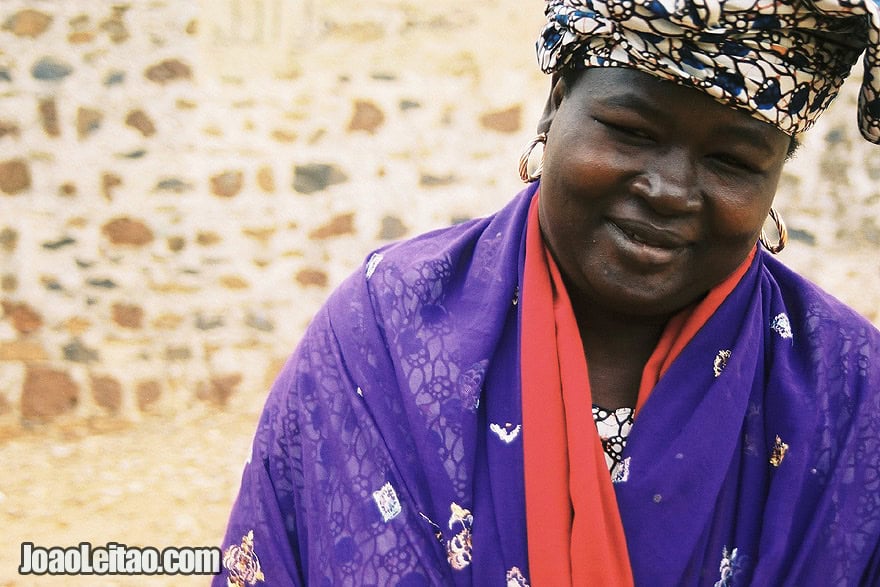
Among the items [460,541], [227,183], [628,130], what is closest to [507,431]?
[460,541]

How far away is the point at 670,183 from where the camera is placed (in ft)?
4.28

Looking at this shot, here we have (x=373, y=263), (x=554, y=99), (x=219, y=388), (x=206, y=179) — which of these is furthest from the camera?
(x=219, y=388)

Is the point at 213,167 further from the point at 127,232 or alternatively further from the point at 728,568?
the point at 728,568

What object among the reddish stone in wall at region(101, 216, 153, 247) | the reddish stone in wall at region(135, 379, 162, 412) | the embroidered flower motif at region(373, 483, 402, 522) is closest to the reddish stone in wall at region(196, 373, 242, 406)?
the reddish stone in wall at region(135, 379, 162, 412)

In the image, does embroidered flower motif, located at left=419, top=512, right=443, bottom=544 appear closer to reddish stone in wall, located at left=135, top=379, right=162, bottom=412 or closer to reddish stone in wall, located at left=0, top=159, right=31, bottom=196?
reddish stone in wall, located at left=135, top=379, right=162, bottom=412

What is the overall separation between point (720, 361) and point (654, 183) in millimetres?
359

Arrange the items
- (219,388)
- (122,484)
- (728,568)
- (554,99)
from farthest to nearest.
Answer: (219,388) < (122,484) < (554,99) < (728,568)

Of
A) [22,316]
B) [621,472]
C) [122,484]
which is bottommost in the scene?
[122,484]

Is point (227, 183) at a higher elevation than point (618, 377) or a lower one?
higher

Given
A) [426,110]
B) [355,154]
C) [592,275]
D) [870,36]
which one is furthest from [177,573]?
[870,36]

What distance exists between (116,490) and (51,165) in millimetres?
1590

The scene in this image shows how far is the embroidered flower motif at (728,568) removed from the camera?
1383 mm

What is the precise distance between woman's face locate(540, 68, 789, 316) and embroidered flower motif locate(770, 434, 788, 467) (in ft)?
0.91

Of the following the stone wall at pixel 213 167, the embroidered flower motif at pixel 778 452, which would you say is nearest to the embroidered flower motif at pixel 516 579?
the embroidered flower motif at pixel 778 452
